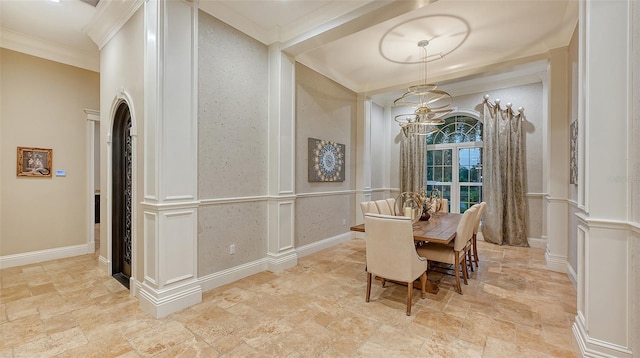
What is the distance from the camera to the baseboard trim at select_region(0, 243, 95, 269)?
12.1 ft

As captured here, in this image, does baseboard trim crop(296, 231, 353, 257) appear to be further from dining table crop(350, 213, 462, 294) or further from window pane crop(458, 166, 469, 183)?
window pane crop(458, 166, 469, 183)

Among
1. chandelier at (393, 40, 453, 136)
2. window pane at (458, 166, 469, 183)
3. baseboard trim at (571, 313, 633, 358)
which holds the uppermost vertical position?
chandelier at (393, 40, 453, 136)

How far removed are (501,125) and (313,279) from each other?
453 centimetres

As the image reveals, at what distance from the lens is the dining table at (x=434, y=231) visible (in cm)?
261

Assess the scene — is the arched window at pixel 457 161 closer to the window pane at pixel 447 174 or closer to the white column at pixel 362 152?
the window pane at pixel 447 174

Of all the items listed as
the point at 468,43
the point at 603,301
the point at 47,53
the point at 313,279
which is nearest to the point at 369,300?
the point at 313,279

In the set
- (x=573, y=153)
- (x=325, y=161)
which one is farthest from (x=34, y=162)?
(x=573, y=153)

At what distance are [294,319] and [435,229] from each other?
1.77 metres

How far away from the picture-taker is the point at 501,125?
5109 millimetres

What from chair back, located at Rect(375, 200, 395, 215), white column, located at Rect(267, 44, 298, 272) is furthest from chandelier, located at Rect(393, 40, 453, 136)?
white column, located at Rect(267, 44, 298, 272)

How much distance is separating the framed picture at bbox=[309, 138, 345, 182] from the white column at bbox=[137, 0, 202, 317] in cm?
211

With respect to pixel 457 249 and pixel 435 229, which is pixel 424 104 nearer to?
pixel 435 229

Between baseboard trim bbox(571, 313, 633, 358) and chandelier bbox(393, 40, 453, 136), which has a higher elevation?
chandelier bbox(393, 40, 453, 136)

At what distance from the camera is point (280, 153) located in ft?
12.0
